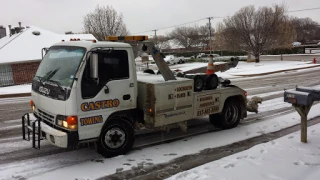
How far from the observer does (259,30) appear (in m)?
38.3

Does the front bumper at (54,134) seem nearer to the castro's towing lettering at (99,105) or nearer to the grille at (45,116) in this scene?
the grille at (45,116)

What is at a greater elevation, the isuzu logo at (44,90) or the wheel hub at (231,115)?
the isuzu logo at (44,90)

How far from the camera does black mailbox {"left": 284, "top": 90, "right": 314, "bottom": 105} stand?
6066mm

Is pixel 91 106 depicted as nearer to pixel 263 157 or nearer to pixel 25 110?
pixel 263 157

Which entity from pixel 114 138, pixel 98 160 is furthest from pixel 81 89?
pixel 98 160

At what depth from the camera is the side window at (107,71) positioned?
17.7 ft

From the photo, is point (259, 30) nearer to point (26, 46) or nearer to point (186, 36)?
point (26, 46)

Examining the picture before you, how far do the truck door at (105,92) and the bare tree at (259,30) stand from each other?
35.6m

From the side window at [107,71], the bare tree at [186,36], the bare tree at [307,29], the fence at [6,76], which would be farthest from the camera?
the bare tree at [307,29]

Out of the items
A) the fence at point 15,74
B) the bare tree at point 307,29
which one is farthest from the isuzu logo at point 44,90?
the bare tree at point 307,29

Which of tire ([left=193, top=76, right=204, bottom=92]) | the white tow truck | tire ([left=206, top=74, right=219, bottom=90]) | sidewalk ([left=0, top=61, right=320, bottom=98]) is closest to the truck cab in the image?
the white tow truck

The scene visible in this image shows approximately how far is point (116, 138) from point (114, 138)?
0.04 metres

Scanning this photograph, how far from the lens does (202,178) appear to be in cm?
488

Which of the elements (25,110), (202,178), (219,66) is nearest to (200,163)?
(202,178)
